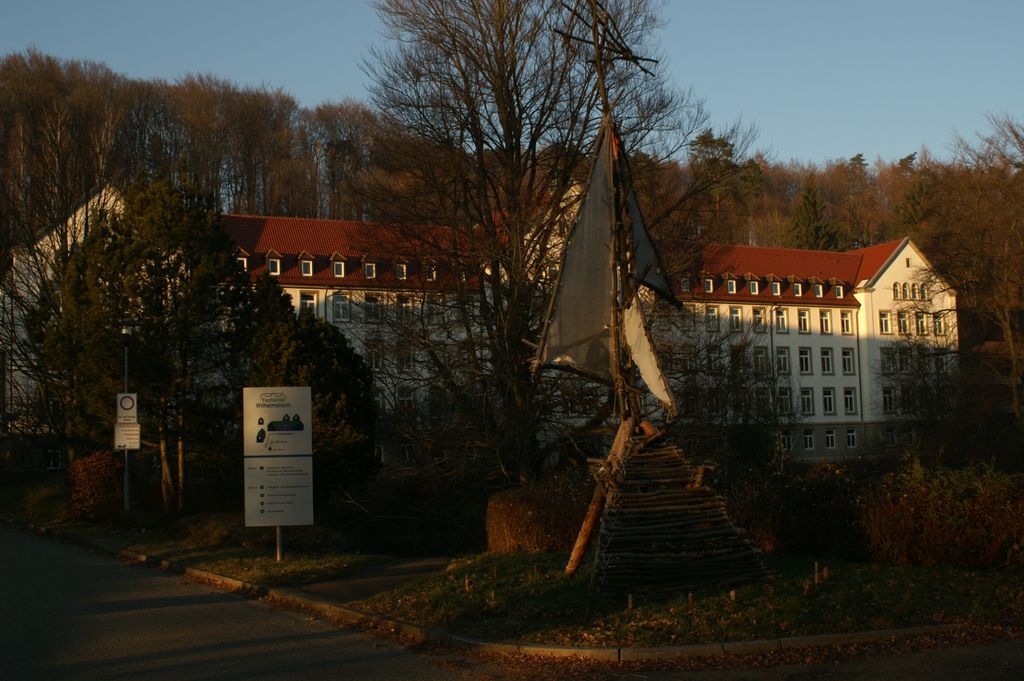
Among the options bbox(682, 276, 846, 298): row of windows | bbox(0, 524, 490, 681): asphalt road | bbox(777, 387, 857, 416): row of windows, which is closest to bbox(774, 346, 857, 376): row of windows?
bbox(777, 387, 857, 416): row of windows

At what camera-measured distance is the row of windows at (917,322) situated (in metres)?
40.9

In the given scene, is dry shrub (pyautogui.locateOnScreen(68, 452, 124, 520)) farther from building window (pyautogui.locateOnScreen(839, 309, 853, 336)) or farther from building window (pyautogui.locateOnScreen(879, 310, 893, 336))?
building window (pyautogui.locateOnScreen(879, 310, 893, 336))

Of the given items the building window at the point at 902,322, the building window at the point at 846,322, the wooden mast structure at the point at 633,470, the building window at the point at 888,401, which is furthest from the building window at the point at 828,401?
the wooden mast structure at the point at 633,470

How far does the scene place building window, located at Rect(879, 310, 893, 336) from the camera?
6919 centimetres

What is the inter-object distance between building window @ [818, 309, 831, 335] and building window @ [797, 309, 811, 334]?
2.92 feet

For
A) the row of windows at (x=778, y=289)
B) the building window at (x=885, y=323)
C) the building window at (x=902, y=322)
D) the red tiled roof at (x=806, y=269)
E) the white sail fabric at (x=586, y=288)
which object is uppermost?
the red tiled roof at (x=806, y=269)

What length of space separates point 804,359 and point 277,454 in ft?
184

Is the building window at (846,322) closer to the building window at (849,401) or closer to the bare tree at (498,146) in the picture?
the building window at (849,401)

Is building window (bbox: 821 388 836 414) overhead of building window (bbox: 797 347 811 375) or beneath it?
beneath

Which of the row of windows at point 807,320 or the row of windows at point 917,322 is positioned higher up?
the row of windows at point 807,320

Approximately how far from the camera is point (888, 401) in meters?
65.4

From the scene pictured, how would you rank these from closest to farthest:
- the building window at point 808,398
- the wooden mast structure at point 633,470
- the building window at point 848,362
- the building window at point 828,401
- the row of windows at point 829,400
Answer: the wooden mast structure at point 633,470
the building window at point 808,398
the row of windows at point 829,400
the building window at point 828,401
the building window at point 848,362

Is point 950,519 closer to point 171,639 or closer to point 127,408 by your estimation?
point 171,639

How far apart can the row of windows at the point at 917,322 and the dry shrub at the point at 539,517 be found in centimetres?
2826
